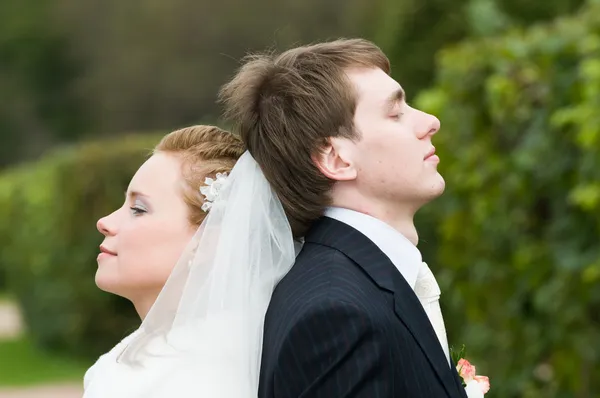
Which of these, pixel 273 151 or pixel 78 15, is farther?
pixel 78 15

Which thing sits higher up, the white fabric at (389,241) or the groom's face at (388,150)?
the groom's face at (388,150)

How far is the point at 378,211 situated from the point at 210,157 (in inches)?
21.6

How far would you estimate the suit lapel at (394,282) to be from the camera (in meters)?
2.52

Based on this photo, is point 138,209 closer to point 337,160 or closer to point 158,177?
point 158,177

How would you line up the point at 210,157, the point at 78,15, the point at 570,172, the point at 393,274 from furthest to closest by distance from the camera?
1. the point at 78,15
2. the point at 570,172
3. the point at 210,157
4. the point at 393,274

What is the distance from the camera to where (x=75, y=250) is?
13.2 meters

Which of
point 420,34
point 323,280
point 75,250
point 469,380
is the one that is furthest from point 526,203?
point 75,250

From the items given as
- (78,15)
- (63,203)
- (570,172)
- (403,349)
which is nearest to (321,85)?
(403,349)

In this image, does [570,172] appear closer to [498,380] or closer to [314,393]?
[498,380]

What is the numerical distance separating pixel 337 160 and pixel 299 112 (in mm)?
144

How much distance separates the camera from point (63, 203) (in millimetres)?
13312

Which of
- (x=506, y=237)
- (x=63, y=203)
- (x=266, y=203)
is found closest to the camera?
(x=266, y=203)

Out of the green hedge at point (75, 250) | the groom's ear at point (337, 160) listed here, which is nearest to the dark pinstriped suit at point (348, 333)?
Answer: the groom's ear at point (337, 160)

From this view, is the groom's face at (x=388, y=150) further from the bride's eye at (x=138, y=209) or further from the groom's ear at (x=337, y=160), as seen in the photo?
the bride's eye at (x=138, y=209)
